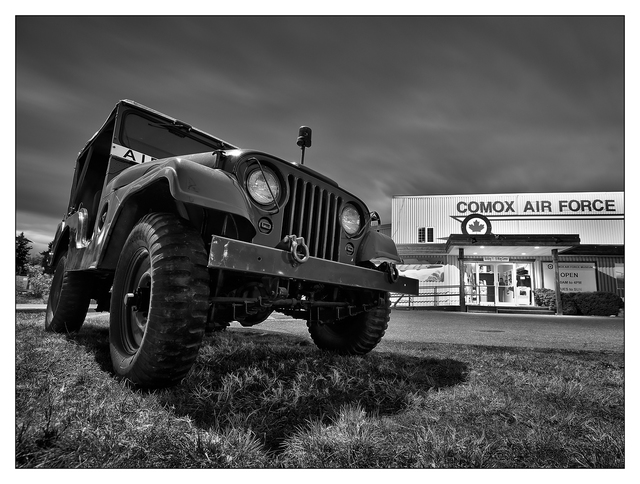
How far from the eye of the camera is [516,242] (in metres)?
13.4

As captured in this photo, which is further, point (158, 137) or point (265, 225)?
point (158, 137)

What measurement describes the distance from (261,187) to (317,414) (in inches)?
49.5

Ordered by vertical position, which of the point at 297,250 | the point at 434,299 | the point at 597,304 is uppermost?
the point at 297,250

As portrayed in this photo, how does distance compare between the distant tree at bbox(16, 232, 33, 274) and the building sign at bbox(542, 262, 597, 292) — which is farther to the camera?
the building sign at bbox(542, 262, 597, 292)

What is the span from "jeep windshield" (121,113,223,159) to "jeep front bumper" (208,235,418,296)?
6.87ft

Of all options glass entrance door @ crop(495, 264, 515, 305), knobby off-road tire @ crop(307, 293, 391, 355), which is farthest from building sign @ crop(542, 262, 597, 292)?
knobby off-road tire @ crop(307, 293, 391, 355)

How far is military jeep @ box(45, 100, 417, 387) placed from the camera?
5.72ft

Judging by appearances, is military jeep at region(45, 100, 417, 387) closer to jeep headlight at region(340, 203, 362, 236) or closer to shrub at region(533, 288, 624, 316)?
jeep headlight at region(340, 203, 362, 236)

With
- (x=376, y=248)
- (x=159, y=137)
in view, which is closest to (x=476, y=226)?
(x=376, y=248)

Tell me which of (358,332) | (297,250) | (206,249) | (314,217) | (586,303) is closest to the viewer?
(297,250)

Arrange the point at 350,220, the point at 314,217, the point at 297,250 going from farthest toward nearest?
the point at 350,220, the point at 314,217, the point at 297,250

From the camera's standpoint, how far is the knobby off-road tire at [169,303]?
5.61 feet

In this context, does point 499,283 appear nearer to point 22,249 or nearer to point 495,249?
point 495,249
